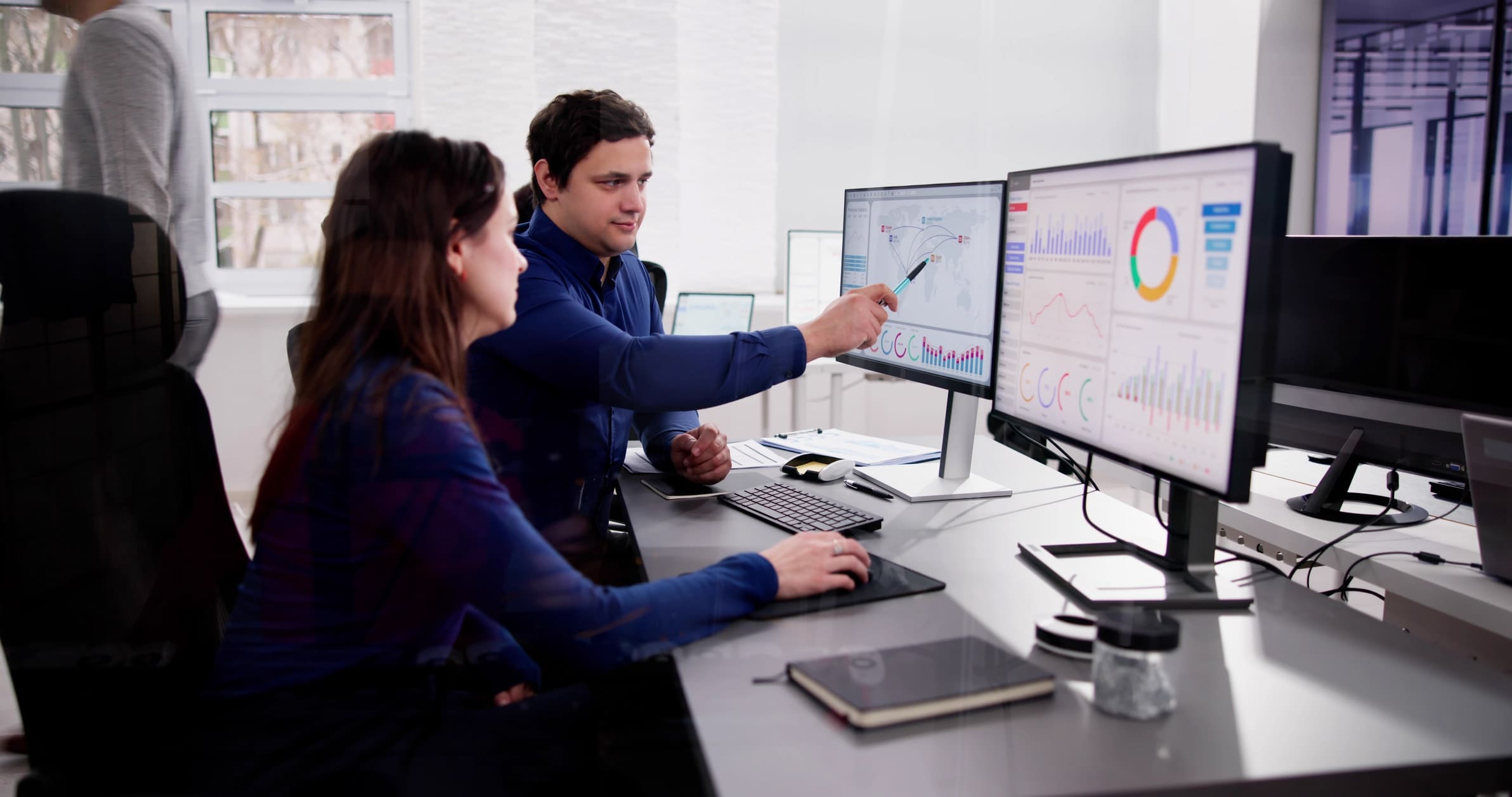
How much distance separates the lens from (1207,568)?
1103 mm

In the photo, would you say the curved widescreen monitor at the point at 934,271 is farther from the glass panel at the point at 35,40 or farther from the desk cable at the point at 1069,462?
the glass panel at the point at 35,40

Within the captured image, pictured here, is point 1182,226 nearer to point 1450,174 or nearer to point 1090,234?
point 1090,234

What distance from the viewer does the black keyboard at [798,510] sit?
1.28m

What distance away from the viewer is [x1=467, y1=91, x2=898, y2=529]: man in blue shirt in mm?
1420

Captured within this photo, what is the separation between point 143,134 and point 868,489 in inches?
40.3

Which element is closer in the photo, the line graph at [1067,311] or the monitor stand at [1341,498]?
the line graph at [1067,311]

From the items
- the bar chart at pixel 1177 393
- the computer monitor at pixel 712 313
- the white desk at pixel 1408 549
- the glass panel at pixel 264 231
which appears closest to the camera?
the bar chart at pixel 1177 393

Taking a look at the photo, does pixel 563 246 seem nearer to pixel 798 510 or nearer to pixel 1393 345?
pixel 798 510

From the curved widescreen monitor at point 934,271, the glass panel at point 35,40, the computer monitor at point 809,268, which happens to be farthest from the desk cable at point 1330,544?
the computer monitor at point 809,268

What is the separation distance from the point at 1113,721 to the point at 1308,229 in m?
3.47

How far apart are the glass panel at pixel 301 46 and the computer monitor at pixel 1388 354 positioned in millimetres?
1223

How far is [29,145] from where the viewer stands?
92cm

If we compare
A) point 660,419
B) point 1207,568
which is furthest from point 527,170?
point 1207,568

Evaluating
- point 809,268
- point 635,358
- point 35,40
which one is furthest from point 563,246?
point 809,268
